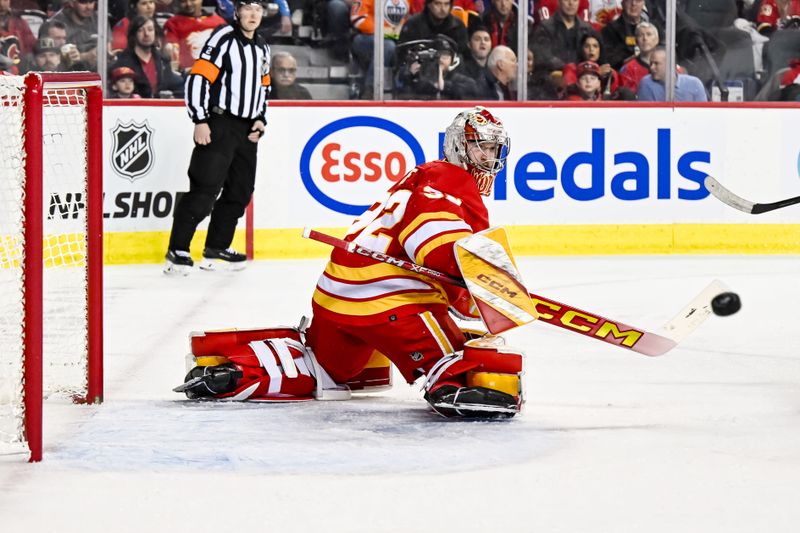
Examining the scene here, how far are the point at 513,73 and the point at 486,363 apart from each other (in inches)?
171

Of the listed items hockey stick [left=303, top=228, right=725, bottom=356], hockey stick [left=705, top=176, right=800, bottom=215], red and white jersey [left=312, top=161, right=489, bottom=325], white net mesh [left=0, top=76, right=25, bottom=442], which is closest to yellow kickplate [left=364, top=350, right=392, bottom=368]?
red and white jersey [left=312, top=161, right=489, bottom=325]

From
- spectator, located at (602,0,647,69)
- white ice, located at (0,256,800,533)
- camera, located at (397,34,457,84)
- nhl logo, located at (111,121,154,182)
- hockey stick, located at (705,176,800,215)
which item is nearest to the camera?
white ice, located at (0,256,800,533)

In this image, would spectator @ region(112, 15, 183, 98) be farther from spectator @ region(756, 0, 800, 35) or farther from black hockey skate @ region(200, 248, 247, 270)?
spectator @ region(756, 0, 800, 35)

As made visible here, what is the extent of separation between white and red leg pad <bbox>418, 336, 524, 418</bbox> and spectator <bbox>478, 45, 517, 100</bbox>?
14.0 ft

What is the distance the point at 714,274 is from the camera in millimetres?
6484

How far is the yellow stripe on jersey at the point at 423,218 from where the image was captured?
3.29 meters

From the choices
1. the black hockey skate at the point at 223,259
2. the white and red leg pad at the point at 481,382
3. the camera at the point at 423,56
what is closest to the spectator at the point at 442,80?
the camera at the point at 423,56

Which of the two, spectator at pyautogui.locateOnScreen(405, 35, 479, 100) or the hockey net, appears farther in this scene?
spectator at pyautogui.locateOnScreen(405, 35, 479, 100)

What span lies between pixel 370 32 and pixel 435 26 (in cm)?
34

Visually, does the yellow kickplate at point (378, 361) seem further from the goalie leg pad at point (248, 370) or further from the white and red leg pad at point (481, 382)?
the white and red leg pad at point (481, 382)

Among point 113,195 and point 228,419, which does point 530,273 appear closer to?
point 113,195

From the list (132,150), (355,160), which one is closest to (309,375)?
(132,150)

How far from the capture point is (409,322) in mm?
3369

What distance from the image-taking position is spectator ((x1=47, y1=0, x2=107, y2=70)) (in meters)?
6.91
